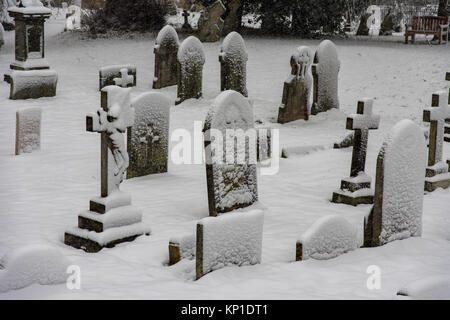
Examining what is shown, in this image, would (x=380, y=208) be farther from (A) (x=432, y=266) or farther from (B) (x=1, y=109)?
(B) (x=1, y=109)

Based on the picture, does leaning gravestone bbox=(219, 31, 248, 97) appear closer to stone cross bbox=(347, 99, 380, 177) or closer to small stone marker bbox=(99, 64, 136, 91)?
small stone marker bbox=(99, 64, 136, 91)

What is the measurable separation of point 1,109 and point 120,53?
7519mm

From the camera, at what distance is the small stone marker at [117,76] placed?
1586 centimetres

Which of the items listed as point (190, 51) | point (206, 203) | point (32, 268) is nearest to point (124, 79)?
point (190, 51)

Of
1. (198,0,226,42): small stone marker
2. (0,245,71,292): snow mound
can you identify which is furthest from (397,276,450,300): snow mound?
(198,0,226,42): small stone marker

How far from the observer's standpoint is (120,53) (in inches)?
852

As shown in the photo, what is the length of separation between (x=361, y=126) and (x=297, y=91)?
488 cm

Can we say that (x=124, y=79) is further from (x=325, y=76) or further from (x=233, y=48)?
(x=325, y=76)

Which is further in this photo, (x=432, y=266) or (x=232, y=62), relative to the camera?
(x=232, y=62)

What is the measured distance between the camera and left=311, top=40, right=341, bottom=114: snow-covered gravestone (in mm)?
14453

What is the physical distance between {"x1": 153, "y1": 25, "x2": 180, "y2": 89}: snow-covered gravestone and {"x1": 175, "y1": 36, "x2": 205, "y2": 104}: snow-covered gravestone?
1.42m

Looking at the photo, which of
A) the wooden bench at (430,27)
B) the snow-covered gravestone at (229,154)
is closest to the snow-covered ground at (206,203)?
the snow-covered gravestone at (229,154)

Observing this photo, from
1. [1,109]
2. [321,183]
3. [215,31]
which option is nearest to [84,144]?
[1,109]

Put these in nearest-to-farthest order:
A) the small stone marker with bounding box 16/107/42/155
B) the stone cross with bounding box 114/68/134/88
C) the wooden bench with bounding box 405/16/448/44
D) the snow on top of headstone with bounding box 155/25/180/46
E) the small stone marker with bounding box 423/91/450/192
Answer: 1. the small stone marker with bounding box 423/91/450/192
2. the small stone marker with bounding box 16/107/42/155
3. the stone cross with bounding box 114/68/134/88
4. the snow on top of headstone with bounding box 155/25/180/46
5. the wooden bench with bounding box 405/16/448/44
